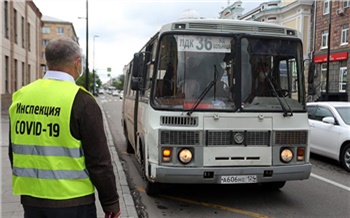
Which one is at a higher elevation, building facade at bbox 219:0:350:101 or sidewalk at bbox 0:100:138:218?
building facade at bbox 219:0:350:101

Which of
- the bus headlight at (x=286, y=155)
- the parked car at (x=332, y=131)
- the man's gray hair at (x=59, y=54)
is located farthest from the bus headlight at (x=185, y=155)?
→ the parked car at (x=332, y=131)

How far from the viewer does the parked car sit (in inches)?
323

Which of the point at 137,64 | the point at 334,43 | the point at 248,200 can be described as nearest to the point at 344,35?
the point at 334,43

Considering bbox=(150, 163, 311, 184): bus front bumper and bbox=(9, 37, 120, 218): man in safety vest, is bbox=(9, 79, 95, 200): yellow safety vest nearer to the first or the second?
bbox=(9, 37, 120, 218): man in safety vest

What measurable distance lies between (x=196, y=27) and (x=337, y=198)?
381cm

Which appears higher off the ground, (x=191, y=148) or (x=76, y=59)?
(x=76, y=59)

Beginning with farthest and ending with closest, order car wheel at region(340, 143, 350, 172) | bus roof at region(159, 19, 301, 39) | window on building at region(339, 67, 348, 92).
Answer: window on building at region(339, 67, 348, 92) < car wheel at region(340, 143, 350, 172) < bus roof at region(159, 19, 301, 39)

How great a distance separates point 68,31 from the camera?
81812mm

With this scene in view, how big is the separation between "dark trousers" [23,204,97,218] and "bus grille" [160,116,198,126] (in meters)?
2.72

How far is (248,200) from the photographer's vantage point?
19.4 ft

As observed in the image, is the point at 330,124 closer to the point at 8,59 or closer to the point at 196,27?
the point at 196,27

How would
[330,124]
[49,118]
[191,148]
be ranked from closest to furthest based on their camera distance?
[49,118]
[191,148]
[330,124]

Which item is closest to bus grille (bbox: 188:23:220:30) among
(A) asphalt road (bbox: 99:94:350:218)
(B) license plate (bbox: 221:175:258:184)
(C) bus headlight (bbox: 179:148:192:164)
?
(C) bus headlight (bbox: 179:148:192:164)

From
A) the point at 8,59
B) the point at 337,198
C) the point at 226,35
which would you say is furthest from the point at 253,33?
the point at 8,59
